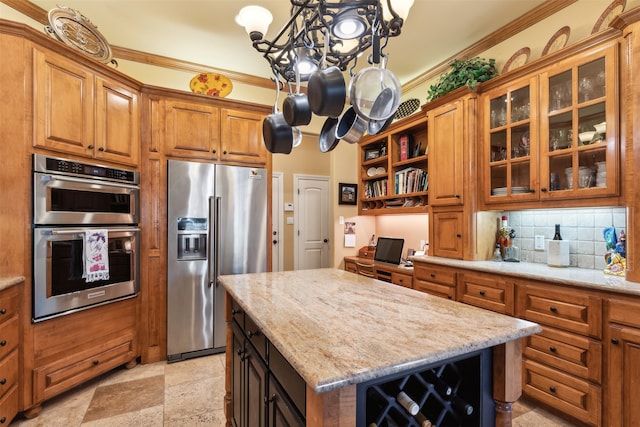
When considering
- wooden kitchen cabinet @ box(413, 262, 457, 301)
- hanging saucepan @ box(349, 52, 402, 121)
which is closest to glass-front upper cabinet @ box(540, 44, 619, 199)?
wooden kitchen cabinet @ box(413, 262, 457, 301)

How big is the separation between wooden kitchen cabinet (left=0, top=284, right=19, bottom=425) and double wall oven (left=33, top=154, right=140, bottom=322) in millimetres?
137

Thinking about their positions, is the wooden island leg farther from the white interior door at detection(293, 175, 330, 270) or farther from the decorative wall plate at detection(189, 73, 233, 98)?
the white interior door at detection(293, 175, 330, 270)

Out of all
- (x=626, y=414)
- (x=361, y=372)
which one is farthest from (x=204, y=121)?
(x=626, y=414)

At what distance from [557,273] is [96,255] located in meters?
3.40

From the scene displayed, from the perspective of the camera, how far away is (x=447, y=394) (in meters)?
1.01

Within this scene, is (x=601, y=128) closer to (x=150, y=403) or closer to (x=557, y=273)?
(x=557, y=273)

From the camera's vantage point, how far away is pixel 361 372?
0.76 m

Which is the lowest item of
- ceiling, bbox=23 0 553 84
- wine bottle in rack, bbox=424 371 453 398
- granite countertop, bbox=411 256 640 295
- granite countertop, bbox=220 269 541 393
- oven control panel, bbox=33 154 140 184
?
wine bottle in rack, bbox=424 371 453 398

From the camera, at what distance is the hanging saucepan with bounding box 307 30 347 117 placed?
1.16 meters

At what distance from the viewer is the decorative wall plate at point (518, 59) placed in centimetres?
276

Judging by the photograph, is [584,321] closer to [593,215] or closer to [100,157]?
[593,215]

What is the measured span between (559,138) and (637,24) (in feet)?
2.50

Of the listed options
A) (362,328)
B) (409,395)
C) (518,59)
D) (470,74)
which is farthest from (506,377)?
(518,59)

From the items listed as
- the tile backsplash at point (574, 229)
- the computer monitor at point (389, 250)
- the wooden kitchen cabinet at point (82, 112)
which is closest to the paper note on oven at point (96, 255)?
the wooden kitchen cabinet at point (82, 112)
